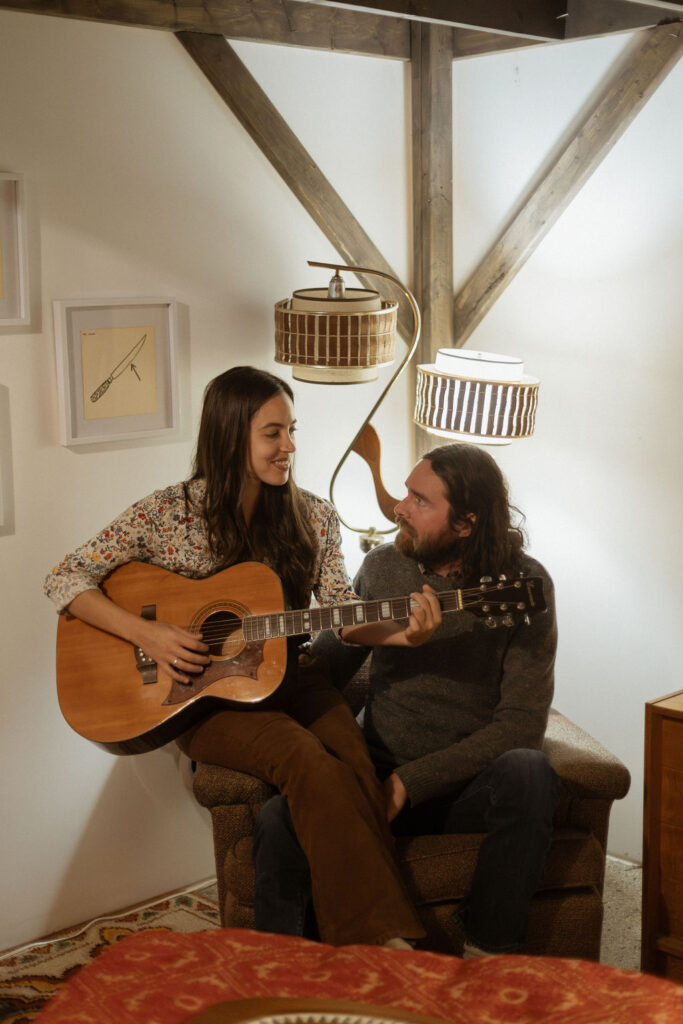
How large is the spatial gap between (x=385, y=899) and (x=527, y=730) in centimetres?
50

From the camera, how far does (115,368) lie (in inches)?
106

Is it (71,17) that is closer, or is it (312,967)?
(312,967)

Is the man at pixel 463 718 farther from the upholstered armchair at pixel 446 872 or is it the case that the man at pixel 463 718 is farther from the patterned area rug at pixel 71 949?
the patterned area rug at pixel 71 949

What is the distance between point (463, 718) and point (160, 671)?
0.68 metres

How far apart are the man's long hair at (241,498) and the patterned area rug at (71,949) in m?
0.84

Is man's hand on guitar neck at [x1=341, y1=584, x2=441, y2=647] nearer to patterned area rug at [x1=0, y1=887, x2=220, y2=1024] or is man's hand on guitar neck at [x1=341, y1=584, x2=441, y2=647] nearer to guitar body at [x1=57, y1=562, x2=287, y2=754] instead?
guitar body at [x1=57, y1=562, x2=287, y2=754]

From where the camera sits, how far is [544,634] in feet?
7.91

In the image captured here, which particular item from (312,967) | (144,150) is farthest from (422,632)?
(144,150)

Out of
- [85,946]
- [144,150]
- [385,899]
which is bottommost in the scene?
[85,946]

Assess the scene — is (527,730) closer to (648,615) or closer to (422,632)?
(422,632)

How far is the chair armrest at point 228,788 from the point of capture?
2268 millimetres

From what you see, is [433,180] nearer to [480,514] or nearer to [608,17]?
[608,17]

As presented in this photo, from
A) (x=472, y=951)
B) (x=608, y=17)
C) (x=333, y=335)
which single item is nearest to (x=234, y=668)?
(x=472, y=951)

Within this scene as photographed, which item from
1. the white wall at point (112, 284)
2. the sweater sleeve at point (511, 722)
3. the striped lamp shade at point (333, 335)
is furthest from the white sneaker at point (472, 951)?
the striped lamp shade at point (333, 335)
